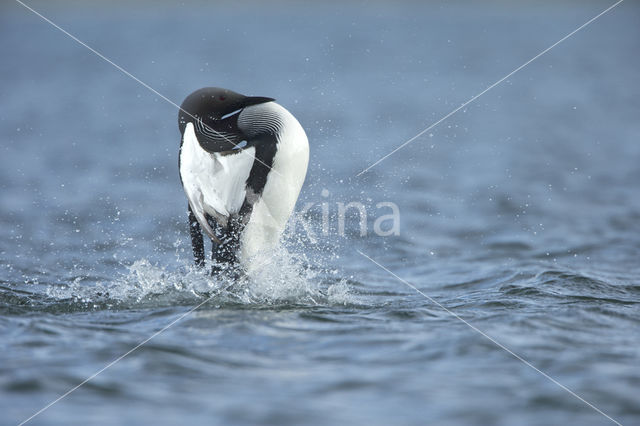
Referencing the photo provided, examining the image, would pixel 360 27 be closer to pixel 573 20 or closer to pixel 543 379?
pixel 573 20

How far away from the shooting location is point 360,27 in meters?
61.5

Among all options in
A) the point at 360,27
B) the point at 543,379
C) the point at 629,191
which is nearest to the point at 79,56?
the point at 360,27

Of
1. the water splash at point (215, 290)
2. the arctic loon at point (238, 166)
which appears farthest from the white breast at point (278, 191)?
the water splash at point (215, 290)

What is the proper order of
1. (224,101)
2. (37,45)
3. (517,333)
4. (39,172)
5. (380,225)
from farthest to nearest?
1. (37,45)
2. (39,172)
3. (380,225)
4. (224,101)
5. (517,333)

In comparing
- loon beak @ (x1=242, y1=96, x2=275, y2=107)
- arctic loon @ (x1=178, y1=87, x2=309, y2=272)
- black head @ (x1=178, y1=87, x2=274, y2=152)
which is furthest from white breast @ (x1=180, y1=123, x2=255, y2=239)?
loon beak @ (x1=242, y1=96, x2=275, y2=107)

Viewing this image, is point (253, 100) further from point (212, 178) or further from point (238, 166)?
point (212, 178)

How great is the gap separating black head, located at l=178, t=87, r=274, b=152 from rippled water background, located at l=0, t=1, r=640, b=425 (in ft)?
3.41

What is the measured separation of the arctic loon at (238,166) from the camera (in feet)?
19.0

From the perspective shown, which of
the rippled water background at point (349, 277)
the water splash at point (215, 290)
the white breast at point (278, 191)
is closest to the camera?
the rippled water background at point (349, 277)

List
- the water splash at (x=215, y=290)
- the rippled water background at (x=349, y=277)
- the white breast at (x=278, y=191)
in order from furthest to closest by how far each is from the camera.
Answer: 1. the water splash at (x=215, y=290)
2. the white breast at (x=278, y=191)
3. the rippled water background at (x=349, y=277)

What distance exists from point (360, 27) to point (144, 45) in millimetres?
19458

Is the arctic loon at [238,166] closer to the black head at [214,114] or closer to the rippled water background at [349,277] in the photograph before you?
the black head at [214,114]

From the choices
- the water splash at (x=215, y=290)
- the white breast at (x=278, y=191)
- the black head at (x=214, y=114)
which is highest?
the black head at (x=214, y=114)

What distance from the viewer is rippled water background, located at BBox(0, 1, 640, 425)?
4090mm
